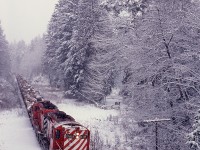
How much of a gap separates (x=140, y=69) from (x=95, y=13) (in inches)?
799

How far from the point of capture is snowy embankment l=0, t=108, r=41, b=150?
654 inches

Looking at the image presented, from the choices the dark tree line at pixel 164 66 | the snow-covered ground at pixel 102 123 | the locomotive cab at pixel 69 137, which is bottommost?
the snow-covered ground at pixel 102 123

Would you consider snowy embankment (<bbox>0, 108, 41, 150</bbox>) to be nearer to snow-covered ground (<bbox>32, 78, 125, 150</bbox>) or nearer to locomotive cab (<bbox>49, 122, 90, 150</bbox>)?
locomotive cab (<bbox>49, 122, 90, 150</bbox>)

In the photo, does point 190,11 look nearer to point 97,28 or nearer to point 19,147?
point 19,147

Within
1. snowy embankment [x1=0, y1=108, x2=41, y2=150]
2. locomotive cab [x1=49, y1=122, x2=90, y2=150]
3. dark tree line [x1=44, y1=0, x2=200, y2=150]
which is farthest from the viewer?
snowy embankment [x1=0, y1=108, x2=41, y2=150]

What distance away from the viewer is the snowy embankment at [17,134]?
16609mm

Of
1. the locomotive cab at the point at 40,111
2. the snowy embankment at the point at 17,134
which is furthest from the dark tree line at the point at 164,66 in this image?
the snowy embankment at the point at 17,134

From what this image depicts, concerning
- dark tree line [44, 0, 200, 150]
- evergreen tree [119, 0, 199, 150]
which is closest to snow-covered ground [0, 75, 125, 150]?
dark tree line [44, 0, 200, 150]

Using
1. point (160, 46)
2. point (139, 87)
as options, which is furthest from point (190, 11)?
point (139, 87)

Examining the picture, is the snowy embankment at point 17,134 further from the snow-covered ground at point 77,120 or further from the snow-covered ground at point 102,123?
the snow-covered ground at point 102,123

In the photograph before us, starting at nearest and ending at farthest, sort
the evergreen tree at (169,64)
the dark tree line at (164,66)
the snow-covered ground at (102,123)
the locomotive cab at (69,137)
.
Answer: the dark tree line at (164,66) < the evergreen tree at (169,64) < the locomotive cab at (69,137) < the snow-covered ground at (102,123)

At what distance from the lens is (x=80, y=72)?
35.2 meters

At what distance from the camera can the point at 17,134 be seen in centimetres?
1944

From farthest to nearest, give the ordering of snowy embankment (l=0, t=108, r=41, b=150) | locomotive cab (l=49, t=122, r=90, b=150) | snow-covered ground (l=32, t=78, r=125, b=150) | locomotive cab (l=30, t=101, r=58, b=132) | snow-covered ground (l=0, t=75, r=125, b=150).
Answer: locomotive cab (l=30, t=101, r=58, b=132) < snow-covered ground (l=32, t=78, r=125, b=150) < snow-covered ground (l=0, t=75, r=125, b=150) < snowy embankment (l=0, t=108, r=41, b=150) < locomotive cab (l=49, t=122, r=90, b=150)
